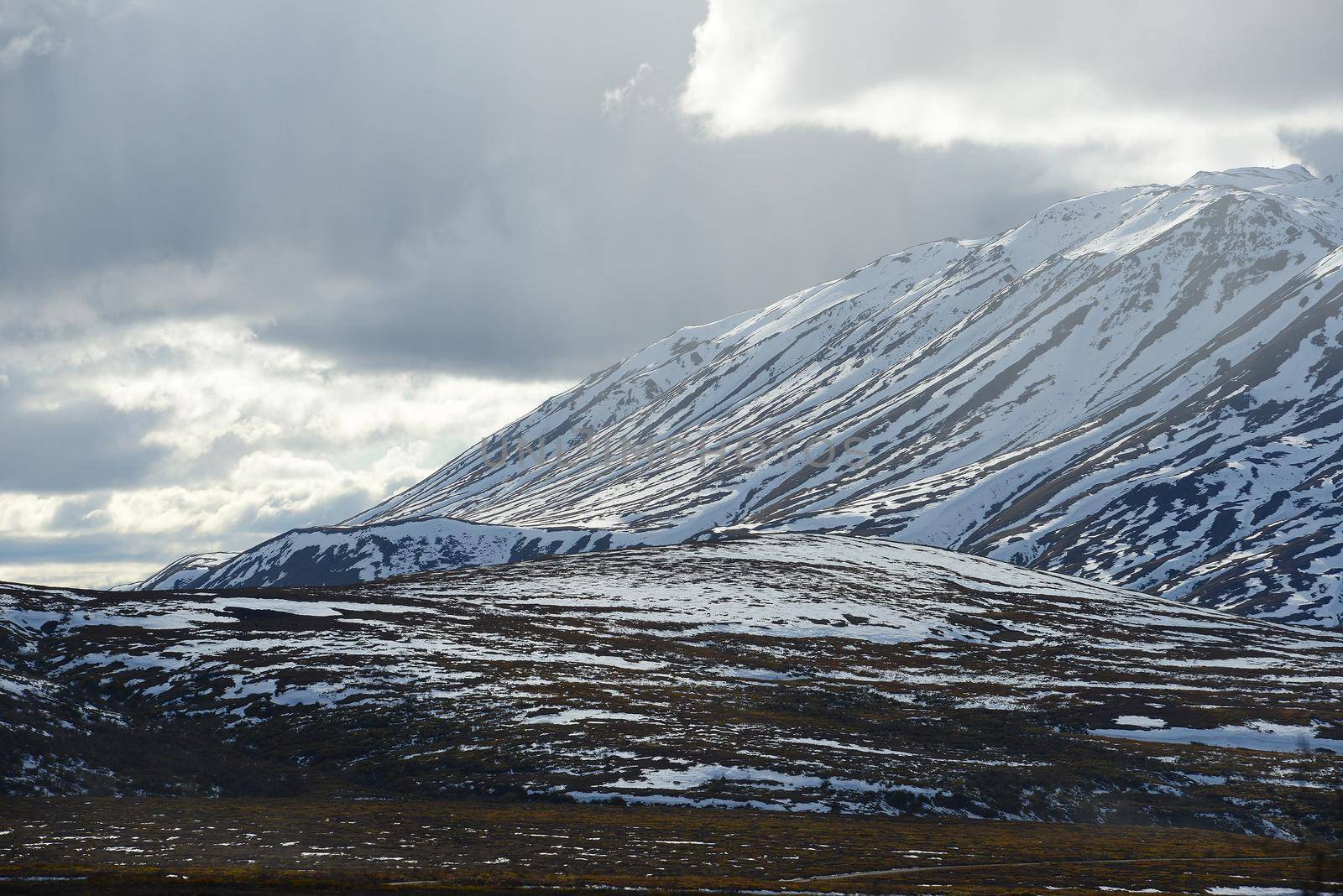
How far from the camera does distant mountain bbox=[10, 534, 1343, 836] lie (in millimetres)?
74750

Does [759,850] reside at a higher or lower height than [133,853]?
lower

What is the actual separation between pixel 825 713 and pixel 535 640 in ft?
119

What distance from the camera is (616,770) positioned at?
7569cm

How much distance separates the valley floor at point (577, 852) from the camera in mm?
45531

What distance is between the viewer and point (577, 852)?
177 ft

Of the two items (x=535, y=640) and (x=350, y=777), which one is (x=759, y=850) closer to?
(x=350, y=777)

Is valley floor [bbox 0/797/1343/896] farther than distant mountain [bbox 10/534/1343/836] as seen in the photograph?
No

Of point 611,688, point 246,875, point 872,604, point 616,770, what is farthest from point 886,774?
point 872,604

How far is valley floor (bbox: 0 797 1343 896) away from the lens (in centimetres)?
4553

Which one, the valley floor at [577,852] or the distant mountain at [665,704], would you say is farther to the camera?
the distant mountain at [665,704]

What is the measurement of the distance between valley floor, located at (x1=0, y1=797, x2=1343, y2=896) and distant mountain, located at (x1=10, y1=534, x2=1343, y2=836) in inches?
229

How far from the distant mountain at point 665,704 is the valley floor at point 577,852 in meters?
5.80

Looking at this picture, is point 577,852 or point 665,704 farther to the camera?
point 665,704

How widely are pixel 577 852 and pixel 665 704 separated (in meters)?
41.4
